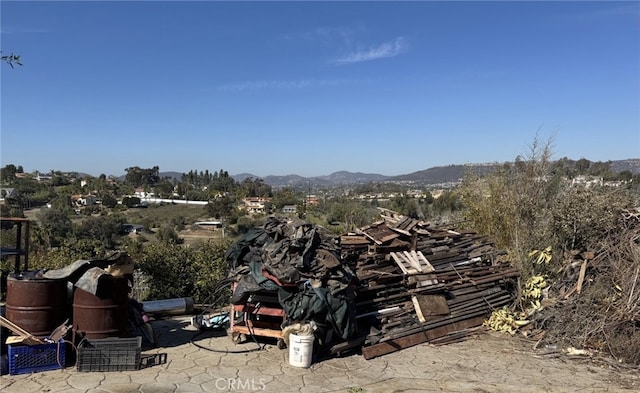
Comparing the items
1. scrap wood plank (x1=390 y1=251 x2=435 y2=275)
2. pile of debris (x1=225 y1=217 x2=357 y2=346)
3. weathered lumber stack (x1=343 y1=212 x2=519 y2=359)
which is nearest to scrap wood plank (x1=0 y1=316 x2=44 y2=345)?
pile of debris (x1=225 y1=217 x2=357 y2=346)

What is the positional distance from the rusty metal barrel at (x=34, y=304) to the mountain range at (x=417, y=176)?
10.3m

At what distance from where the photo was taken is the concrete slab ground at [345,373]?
525 centimetres

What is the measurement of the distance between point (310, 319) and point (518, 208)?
593 cm

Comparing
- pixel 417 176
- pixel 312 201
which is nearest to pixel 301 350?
pixel 312 201

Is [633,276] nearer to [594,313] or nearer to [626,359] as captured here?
[594,313]

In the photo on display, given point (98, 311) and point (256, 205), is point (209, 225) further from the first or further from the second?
point (98, 311)

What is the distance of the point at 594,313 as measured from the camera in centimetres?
715

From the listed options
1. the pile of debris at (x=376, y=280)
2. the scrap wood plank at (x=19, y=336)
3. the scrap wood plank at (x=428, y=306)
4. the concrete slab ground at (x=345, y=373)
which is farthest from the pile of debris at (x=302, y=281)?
the scrap wood plank at (x=19, y=336)

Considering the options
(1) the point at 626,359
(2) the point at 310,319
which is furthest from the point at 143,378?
(1) the point at 626,359

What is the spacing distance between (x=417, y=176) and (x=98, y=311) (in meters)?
81.2

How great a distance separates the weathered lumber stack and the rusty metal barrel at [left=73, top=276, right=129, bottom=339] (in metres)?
3.36

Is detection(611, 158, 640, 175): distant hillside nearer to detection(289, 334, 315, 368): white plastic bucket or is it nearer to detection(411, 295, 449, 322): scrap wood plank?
detection(411, 295, 449, 322): scrap wood plank

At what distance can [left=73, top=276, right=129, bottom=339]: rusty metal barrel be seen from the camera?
5898mm

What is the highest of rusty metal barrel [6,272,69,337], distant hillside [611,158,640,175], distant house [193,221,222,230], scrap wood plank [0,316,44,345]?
distant hillside [611,158,640,175]
